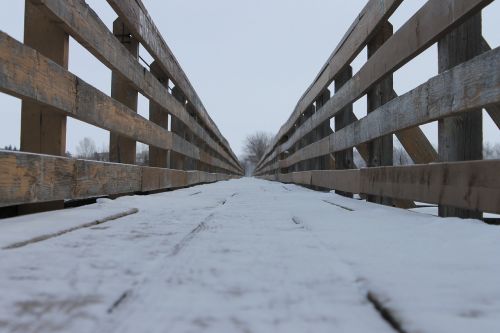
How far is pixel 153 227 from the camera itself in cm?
213

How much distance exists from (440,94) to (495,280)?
→ 1360 millimetres

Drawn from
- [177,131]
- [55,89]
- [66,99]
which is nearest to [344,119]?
[177,131]

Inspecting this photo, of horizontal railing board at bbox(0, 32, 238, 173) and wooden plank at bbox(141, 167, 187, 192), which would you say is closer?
horizontal railing board at bbox(0, 32, 238, 173)

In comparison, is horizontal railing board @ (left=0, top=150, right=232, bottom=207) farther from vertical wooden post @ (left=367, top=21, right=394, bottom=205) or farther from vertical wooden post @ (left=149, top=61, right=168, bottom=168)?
vertical wooden post @ (left=367, top=21, right=394, bottom=205)

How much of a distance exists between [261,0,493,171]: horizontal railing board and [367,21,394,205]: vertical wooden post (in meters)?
0.11

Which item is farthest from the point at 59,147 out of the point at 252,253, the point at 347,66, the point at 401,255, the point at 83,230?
the point at 347,66

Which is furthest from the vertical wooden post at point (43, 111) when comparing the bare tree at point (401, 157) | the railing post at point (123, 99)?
the bare tree at point (401, 157)

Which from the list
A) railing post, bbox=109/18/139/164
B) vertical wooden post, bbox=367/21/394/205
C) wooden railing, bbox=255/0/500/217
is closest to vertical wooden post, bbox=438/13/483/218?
wooden railing, bbox=255/0/500/217

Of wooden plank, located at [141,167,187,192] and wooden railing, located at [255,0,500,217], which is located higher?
wooden railing, located at [255,0,500,217]

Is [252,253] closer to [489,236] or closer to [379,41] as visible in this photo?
[489,236]

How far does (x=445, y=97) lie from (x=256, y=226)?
4.02 ft

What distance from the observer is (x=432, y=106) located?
2334mm

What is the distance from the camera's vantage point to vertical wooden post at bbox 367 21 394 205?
354cm

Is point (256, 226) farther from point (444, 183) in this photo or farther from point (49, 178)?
point (49, 178)
